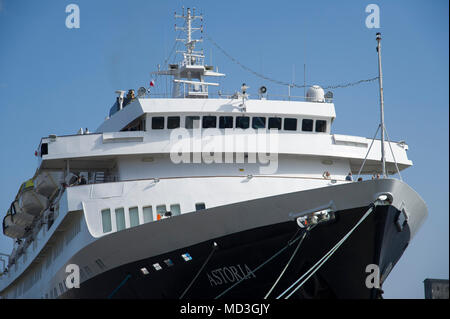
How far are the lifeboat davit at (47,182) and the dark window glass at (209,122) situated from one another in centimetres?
879

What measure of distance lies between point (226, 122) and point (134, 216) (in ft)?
14.6

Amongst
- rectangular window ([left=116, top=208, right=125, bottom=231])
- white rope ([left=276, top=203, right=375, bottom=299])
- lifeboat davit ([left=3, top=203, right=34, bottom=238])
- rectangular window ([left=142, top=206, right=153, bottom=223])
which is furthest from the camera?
lifeboat davit ([left=3, top=203, right=34, bottom=238])

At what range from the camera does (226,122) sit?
77.9 feet

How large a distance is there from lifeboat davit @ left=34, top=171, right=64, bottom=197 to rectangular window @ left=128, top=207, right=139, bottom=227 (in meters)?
9.46

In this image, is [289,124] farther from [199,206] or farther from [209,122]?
[199,206]

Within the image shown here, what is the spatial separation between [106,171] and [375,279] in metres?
10.4

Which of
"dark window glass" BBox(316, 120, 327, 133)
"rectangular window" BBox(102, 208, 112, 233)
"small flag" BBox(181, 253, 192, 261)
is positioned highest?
"dark window glass" BBox(316, 120, 327, 133)

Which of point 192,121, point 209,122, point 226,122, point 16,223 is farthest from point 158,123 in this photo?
point 16,223

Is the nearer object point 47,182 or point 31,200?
point 47,182

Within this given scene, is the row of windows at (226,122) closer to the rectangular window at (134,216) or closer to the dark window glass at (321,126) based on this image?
the dark window glass at (321,126)

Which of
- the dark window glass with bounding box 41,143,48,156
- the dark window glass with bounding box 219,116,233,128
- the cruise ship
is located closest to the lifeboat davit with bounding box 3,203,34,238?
the cruise ship

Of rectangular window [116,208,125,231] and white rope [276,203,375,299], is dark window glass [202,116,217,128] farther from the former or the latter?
white rope [276,203,375,299]

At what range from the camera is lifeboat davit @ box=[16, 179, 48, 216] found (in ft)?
104
